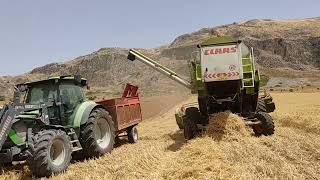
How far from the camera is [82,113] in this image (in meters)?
11.4

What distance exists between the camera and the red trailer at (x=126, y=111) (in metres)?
13.1

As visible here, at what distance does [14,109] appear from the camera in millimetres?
9453

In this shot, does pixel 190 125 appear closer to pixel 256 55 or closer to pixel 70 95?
pixel 70 95

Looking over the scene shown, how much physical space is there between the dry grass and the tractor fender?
0.95 m

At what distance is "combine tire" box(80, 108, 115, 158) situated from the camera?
434 inches

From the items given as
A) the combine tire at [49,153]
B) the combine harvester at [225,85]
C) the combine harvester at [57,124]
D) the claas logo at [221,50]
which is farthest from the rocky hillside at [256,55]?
the combine tire at [49,153]

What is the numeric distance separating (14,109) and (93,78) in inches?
3473

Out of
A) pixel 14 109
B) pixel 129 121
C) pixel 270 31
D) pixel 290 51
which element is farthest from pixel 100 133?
pixel 270 31

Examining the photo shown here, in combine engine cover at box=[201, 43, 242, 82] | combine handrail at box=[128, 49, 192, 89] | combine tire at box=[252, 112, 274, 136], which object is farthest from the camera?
combine handrail at box=[128, 49, 192, 89]

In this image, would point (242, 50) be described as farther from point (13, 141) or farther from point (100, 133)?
Result: point (13, 141)

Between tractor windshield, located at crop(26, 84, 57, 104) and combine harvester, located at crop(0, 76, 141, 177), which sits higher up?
tractor windshield, located at crop(26, 84, 57, 104)

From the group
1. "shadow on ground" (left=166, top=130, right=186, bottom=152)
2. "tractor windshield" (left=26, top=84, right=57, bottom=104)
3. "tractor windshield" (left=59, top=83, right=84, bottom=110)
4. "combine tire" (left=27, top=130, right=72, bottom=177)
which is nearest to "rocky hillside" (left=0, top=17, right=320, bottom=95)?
"shadow on ground" (left=166, top=130, right=186, bottom=152)

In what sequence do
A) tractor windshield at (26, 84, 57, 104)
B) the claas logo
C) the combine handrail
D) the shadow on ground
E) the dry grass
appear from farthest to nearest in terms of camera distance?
the combine handrail, the claas logo, the shadow on ground, tractor windshield at (26, 84, 57, 104), the dry grass

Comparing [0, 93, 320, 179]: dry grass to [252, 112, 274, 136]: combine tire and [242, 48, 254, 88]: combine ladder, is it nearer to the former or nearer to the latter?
[252, 112, 274, 136]: combine tire
